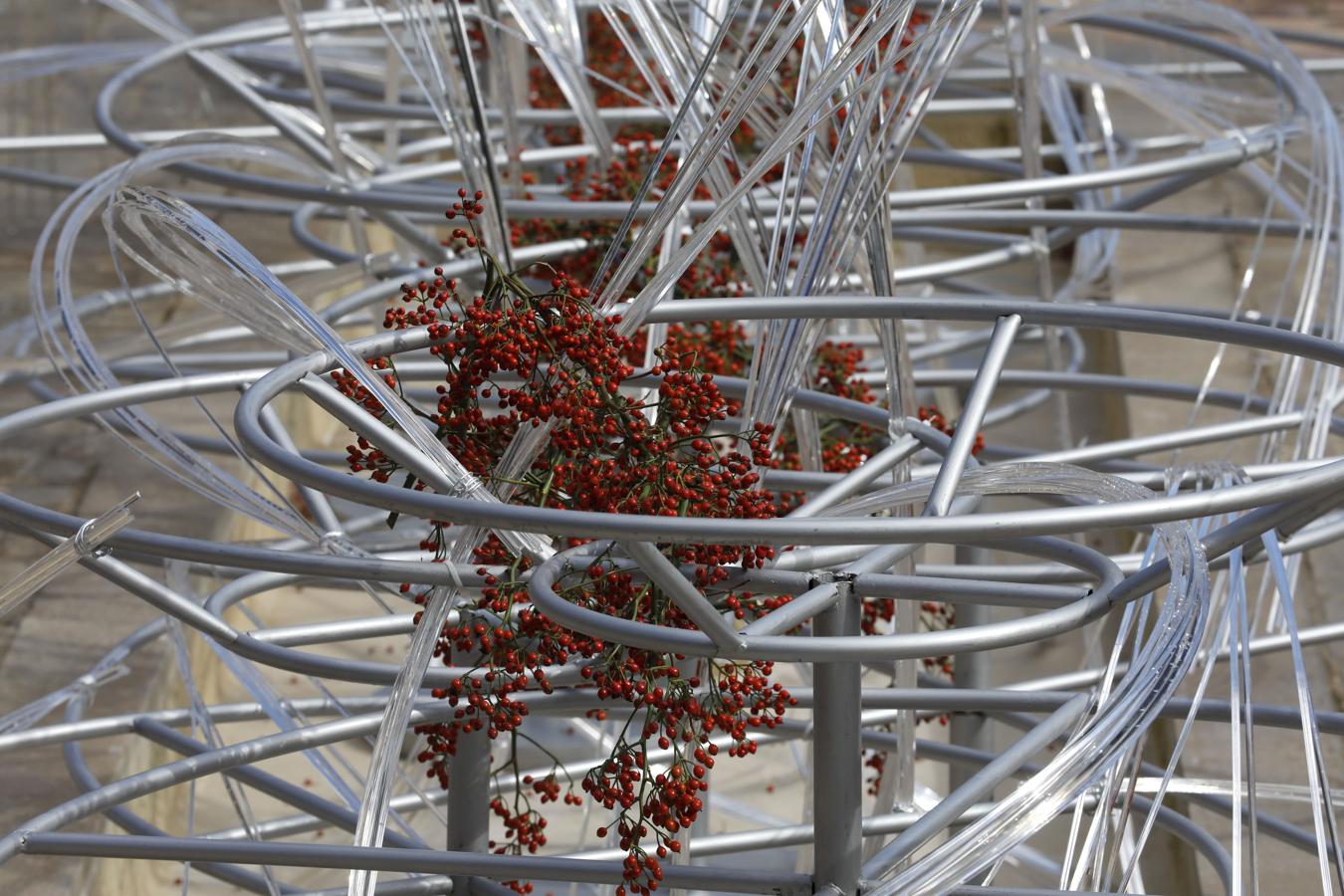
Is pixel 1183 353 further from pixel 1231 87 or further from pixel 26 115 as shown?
pixel 26 115

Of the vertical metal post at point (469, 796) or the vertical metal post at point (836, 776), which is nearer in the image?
the vertical metal post at point (836, 776)

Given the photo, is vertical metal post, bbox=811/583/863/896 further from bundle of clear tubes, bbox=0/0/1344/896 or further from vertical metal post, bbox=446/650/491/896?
vertical metal post, bbox=446/650/491/896

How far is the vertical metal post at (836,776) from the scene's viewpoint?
1952mm

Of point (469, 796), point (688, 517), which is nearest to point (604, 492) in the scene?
point (688, 517)

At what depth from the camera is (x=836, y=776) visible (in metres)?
1.98

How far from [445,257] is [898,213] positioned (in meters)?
0.91

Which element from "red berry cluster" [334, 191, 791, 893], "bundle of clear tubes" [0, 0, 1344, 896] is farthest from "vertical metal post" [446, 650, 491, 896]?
"red berry cluster" [334, 191, 791, 893]

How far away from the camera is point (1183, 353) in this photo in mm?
6316

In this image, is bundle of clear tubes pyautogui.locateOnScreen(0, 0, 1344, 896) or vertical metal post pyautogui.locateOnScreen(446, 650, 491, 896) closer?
bundle of clear tubes pyautogui.locateOnScreen(0, 0, 1344, 896)

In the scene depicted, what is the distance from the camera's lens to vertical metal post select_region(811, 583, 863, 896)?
1.95 meters

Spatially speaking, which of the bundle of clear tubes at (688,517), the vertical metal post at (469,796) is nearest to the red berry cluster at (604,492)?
the bundle of clear tubes at (688,517)

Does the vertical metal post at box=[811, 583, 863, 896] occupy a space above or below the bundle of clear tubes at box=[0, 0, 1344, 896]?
below

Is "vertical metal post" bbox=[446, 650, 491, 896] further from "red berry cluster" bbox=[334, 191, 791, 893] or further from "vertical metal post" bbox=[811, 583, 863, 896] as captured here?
"vertical metal post" bbox=[811, 583, 863, 896]

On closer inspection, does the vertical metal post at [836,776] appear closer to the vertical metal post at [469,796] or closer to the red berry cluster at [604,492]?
the red berry cluster at [604,492]
